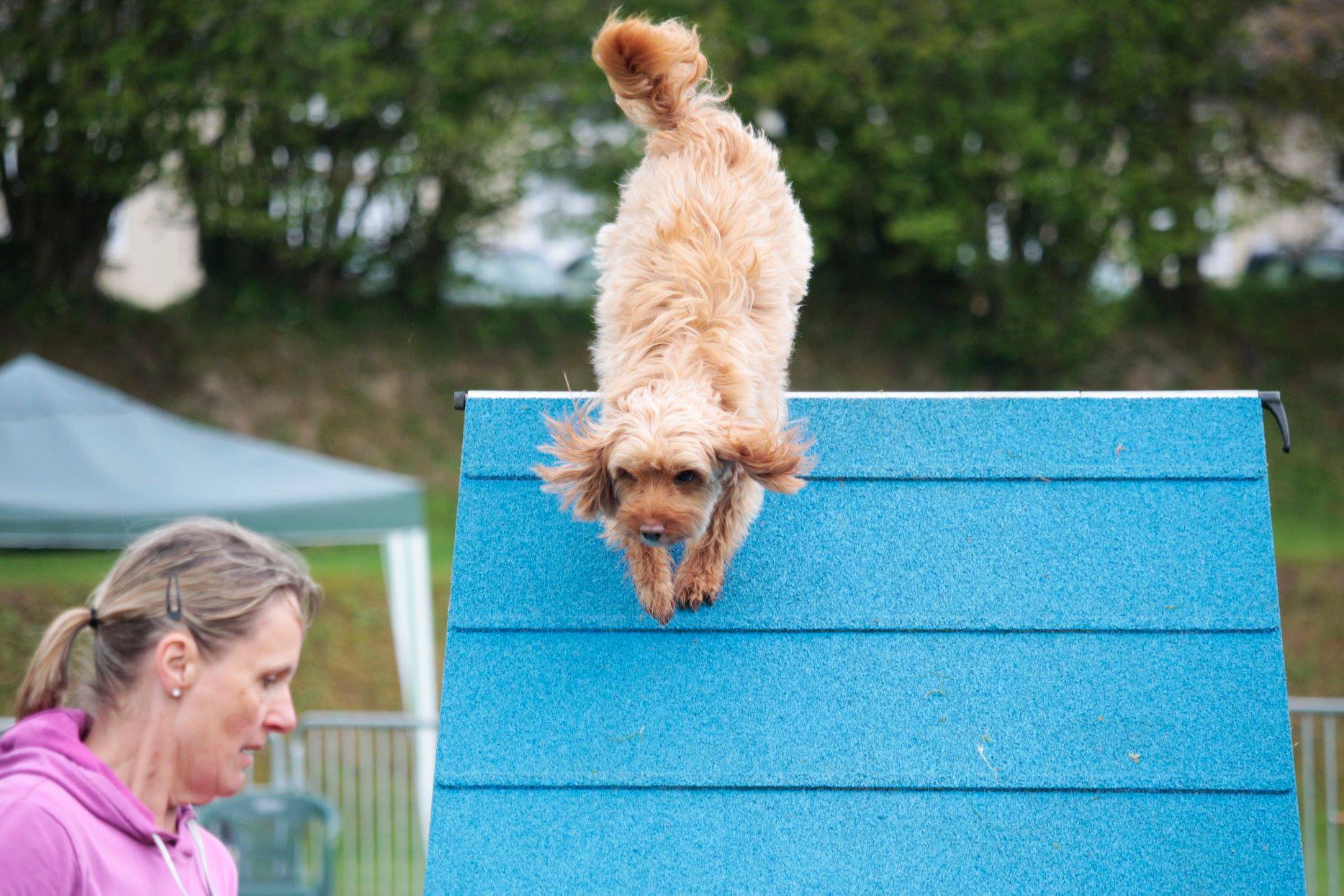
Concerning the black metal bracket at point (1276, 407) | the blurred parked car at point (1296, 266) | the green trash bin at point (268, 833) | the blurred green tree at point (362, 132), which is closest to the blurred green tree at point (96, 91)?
the blurred green tree at point (362, 132)

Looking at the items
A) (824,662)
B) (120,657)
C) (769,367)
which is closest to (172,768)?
(120,657)

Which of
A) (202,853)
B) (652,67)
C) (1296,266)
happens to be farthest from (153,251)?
(202,853)

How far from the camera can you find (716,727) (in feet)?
10.4

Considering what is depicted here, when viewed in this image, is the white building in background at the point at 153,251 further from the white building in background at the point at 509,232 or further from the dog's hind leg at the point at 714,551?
the dog's hind leg at the point at 714,551

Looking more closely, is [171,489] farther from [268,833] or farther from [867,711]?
[867,711]

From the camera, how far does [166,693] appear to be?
1948 mm

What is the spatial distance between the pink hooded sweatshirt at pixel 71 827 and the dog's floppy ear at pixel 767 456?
5.14ft

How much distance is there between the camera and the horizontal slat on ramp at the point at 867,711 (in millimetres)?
3102

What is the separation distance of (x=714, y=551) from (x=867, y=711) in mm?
549

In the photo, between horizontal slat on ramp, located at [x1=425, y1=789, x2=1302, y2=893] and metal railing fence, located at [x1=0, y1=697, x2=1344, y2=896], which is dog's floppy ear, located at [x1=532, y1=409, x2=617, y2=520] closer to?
horizontal slat on ramp, located at [x1=425, y1=789, x2=1302, y2=893]

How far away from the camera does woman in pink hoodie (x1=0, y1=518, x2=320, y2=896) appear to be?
1838 mm

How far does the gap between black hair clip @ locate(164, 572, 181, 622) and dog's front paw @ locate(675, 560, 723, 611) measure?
1.58 metres

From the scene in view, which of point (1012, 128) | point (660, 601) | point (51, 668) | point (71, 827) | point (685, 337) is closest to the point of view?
point (71, 827)

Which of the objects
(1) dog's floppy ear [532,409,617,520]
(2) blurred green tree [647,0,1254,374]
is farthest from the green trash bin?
(2) blurred green tree [647,0,1254,374]
